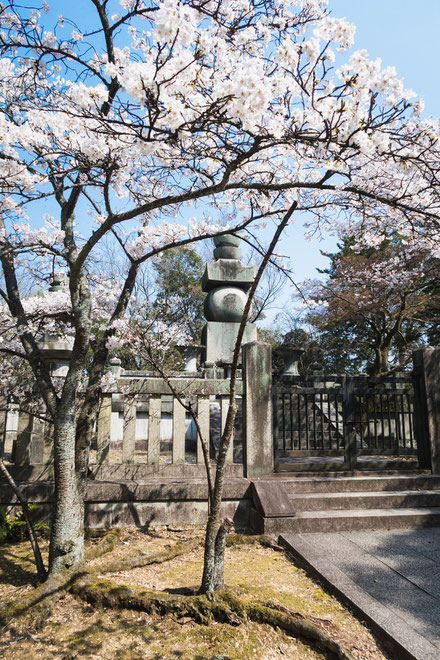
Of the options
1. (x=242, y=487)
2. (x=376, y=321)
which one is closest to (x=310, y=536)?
(x=242, y=487)

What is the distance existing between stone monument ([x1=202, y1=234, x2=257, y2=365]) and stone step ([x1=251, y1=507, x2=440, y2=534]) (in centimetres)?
615

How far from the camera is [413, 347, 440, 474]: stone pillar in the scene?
5.85m

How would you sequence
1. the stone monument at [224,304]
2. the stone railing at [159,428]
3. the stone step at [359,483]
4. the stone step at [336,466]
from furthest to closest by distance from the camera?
the stone monument at [224,304], the stone step at [336,466], the stone step at [359,483], the stone railing at [159,428]

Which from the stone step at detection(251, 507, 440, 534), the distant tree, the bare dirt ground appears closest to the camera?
the bare dirt ground

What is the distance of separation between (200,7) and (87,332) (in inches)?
131

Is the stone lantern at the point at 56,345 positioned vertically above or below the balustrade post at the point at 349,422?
above

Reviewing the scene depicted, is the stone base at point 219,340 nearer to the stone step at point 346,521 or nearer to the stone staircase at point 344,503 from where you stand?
the stone staircase at point 344,503

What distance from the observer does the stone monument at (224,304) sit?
10898mm

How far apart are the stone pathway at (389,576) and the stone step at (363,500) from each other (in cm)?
42

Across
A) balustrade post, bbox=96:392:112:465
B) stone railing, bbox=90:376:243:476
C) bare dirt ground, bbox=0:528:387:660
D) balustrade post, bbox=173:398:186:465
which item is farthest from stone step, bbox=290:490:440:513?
balustrade post, bbox=96:392:112:465

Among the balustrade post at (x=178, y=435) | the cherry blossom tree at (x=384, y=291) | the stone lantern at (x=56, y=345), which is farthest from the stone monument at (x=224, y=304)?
the balustrade post at (x=178, y=435)

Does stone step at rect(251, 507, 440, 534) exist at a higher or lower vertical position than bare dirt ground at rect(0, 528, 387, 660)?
higher

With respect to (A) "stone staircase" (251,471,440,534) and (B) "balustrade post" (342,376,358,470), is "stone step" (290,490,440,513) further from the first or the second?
(B) "balustrade post" (342,376,358,470)

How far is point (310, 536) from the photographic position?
14.5ft
